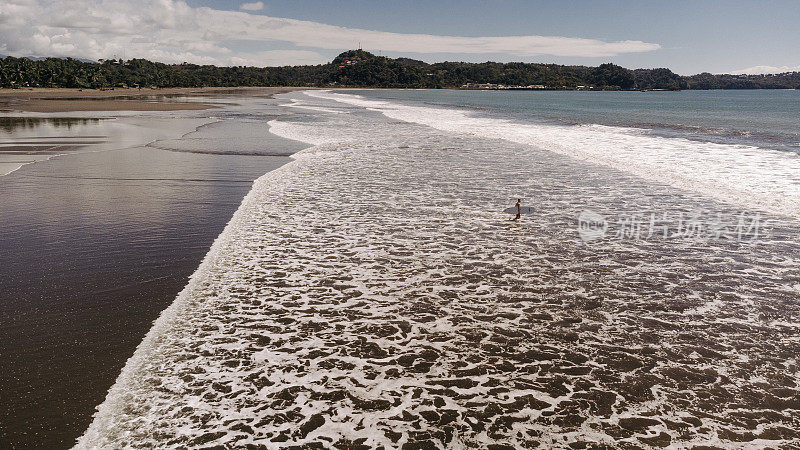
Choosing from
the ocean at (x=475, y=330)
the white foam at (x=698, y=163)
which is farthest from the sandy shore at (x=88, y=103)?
the ocean at (x=475, y=330)

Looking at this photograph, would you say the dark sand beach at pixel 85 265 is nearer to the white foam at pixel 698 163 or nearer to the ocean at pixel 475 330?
the ocean at pixel 475 330

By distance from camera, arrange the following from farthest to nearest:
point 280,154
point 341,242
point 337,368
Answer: point 280,154, point 341,242, point 337,368

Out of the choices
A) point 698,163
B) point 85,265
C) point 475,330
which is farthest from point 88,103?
point 475,330

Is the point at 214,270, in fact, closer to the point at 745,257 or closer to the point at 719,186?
the point at 745,257

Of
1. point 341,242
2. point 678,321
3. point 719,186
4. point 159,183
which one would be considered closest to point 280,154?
point 159,183

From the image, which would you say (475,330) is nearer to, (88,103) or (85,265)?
(85,265)
